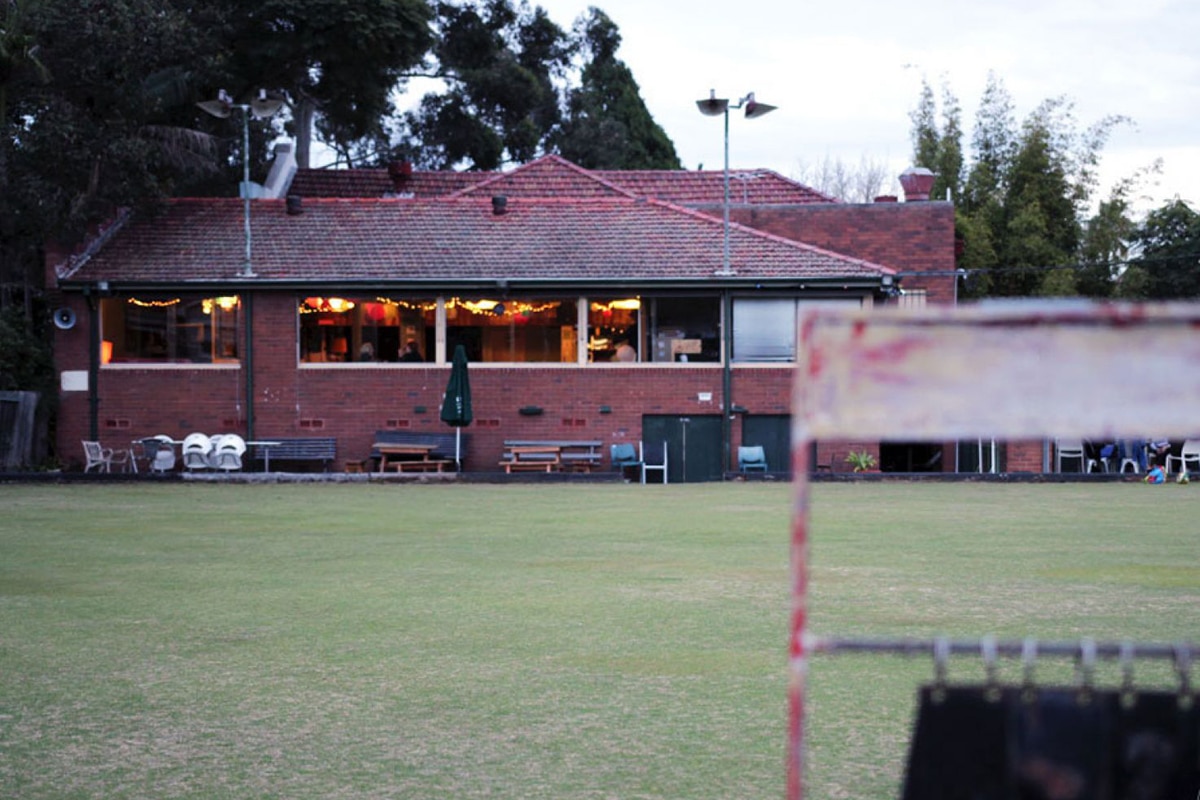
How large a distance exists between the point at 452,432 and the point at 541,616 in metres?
19.5

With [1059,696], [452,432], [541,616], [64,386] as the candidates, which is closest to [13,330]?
[64,386]

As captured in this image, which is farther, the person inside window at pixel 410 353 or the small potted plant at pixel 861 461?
the person inside window at pixel 410 353

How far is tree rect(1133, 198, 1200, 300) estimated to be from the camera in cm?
4656

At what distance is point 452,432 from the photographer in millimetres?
29344

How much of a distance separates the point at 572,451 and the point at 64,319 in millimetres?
10075

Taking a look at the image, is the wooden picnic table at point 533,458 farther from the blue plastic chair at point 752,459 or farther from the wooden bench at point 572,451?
the blue plastic chair at point 752,459

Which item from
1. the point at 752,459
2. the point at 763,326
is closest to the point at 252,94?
the point at 763,326

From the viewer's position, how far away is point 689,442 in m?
29.4

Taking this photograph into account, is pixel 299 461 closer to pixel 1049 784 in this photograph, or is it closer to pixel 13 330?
pixel 13 330

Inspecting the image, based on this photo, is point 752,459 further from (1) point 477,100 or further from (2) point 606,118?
(2) point 606,118

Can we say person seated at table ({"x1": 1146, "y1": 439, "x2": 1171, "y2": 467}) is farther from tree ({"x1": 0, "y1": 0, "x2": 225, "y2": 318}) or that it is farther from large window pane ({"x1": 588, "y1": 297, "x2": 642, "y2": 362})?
tree ({"x1": 0, "y1": 0, "x2": 225, "y2": 318})

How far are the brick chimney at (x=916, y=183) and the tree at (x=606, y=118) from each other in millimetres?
19715

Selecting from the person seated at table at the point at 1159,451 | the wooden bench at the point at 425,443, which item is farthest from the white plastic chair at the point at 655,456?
the person seated at table at the point at 1159,451

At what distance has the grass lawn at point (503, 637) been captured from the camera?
610cm
